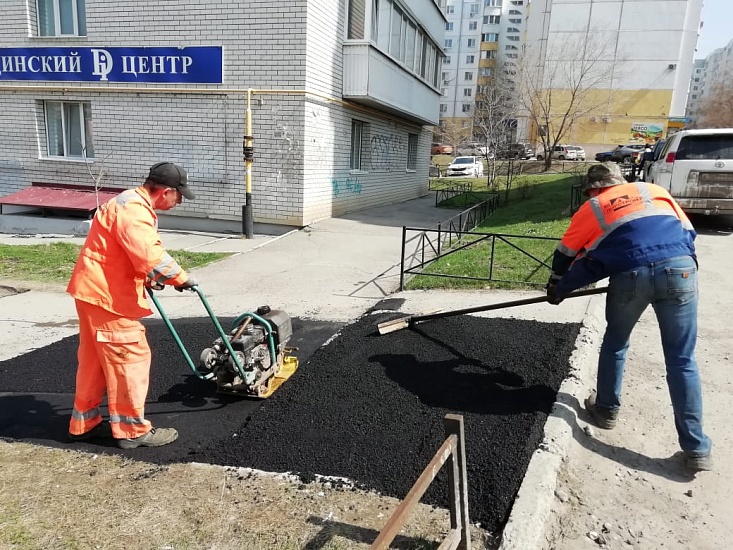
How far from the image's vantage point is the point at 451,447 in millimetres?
2154

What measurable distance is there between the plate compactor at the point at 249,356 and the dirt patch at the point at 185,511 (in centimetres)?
79

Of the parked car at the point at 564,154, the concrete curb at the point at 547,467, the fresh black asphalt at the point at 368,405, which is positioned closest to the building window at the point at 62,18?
the fresh black asphalt at the point at 368,405

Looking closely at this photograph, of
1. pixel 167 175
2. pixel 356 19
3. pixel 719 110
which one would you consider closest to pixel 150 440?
pixel 167 175

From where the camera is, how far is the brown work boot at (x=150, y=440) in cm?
331

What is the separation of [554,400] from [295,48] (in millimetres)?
9059

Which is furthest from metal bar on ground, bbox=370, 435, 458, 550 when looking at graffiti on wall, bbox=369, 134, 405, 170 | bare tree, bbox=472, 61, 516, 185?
bare tree, bbox=472, 61, 516, 185

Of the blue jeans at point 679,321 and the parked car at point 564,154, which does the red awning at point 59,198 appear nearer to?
the blue jeans at point 679,321

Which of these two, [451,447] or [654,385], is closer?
[451,447]

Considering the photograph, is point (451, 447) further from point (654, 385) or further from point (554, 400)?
point (654, 385)

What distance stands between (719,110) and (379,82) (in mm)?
47024

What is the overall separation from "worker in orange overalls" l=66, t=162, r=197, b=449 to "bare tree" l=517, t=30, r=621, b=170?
2505 cm

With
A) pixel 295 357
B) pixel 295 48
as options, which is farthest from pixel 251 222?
pixel 295 357

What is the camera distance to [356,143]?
46.4ft

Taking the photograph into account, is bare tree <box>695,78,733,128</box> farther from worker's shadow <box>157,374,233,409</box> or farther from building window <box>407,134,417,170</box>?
worker's shadow <box>157,374,233,409</box>
